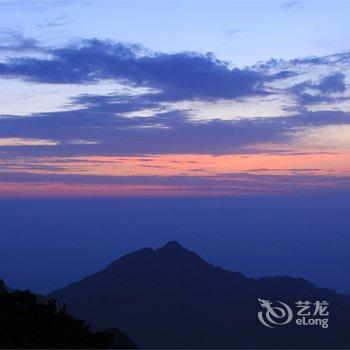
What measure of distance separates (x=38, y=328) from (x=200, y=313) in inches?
5161

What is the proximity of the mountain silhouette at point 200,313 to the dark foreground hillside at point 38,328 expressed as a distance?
69389mm

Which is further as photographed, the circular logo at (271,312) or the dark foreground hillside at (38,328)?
the circular logo at (271,312)

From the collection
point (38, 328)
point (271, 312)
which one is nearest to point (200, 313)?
point (271, 312)

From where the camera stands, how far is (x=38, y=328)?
30.3 meters

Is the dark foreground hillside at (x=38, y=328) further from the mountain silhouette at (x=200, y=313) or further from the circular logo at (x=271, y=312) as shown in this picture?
the mountain silhouette at (x=200, y=313)

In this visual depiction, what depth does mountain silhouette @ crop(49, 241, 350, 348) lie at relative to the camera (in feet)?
397

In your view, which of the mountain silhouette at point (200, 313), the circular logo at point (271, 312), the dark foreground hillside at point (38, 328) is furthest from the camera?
the mountain silhouette at point (200, 313)

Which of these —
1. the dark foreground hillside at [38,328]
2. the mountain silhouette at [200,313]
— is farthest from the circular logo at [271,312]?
the mountain silhouette at [200,313]

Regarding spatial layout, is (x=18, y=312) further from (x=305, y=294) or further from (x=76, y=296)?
(x=305, y=294)

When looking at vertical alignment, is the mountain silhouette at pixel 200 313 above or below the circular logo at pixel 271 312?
below

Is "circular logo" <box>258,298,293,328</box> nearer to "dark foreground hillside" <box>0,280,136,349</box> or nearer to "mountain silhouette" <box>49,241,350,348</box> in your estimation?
"dark foreground hillside" <box>0,280,136,349</box>

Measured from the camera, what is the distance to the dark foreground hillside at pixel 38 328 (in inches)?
1074

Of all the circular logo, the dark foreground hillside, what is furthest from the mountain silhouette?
the dark foreground hillside

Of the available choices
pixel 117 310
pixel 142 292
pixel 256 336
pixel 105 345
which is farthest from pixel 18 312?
Result: pixel 142 292
